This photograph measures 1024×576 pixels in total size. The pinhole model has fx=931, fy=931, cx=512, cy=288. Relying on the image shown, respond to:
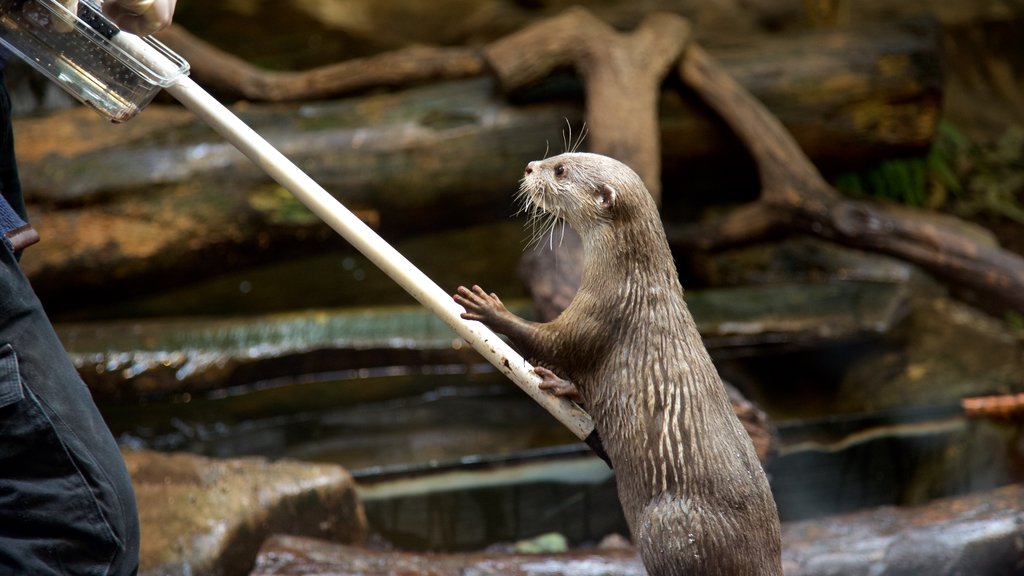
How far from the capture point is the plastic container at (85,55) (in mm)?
2051

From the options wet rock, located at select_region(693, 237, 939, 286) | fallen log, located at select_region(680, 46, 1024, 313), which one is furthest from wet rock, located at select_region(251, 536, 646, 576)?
wet rock, located at select_region(693, 237, 939, 286)

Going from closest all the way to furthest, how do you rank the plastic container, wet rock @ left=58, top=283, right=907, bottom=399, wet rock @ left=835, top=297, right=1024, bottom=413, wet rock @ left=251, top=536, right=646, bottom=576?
1. the plastic container
2. wet rock @ left=251, top=536, right=646, bottom=576
3. wet rock @ left=835, top=297, right=1024, bottom=413
4. wet rock @ left=58, top=283, right=907, bottom=399

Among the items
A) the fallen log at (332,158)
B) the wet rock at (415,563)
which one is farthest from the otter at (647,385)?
the fallen log at (332,158)

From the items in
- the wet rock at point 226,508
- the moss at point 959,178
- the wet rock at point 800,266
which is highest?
the moss at point 959,178

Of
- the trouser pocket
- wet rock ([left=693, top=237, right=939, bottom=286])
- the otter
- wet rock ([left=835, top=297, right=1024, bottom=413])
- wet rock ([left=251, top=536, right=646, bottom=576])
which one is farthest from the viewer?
wet rock ([left=693, top=237, right=939, bottom=286])

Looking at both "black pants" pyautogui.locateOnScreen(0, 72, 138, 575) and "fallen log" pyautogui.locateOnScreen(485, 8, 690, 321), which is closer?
"black pants" pyautogui.locateOnScreen(0, 72, 138, 575)

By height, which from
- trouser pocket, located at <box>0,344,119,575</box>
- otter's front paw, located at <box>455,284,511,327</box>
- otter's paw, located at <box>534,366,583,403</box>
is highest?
otter's front paw, located at <box>455,284,511,327</box>

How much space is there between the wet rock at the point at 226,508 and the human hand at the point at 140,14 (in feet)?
5.53

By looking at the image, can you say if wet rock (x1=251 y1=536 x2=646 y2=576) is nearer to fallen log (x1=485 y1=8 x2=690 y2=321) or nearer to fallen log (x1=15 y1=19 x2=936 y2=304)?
fallen log (x1=485 y1=8 x2=690 y2=321)

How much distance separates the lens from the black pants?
5.96 ft

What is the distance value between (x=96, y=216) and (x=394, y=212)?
5.31 ft

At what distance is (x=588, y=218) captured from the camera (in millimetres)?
2174

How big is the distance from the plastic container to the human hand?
0.29 feet

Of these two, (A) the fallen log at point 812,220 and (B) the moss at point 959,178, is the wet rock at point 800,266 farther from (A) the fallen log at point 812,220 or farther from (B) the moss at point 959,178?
(B) the moss at point 959,178
